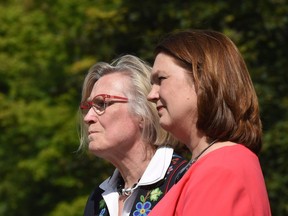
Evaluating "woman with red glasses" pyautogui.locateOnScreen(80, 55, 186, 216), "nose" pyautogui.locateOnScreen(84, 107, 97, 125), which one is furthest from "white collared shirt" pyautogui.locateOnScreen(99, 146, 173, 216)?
"nose" pyautogui.locateOnScreen(84, 107, 97, 125)

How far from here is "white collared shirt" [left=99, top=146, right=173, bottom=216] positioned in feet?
11.6

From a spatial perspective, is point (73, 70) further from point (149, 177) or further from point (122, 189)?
point (149, 177)

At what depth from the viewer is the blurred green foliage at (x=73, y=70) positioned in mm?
6895

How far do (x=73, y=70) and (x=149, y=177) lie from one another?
4730 millimetres

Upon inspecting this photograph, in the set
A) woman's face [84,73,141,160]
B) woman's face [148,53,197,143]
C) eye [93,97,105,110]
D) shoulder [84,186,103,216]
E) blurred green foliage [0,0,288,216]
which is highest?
woman's face [148,53,197,143]

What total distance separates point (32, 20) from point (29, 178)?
211cm

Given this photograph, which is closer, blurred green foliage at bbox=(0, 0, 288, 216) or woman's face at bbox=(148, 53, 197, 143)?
woman's face at bbox=(148, 53, 197, 143)

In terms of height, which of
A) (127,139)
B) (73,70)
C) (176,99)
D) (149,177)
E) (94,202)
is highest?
(176,99)

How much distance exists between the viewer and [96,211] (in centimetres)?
372

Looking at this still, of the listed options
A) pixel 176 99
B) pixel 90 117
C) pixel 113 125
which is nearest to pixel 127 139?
pixel 113 125

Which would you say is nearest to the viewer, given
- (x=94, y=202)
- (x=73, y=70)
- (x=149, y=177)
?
(x=149, y=177)

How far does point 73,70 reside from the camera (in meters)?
8.15

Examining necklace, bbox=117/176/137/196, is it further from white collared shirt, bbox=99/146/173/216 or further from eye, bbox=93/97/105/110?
eye, bbox=93/97/105/110

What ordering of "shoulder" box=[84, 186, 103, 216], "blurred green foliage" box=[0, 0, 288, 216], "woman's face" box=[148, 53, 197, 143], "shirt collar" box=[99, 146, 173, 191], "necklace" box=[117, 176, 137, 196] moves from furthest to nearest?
"blurred green foliage" box=[0, 0, 288, 216]
"shoulder" box=[84, 186, 103, 216]
"necklace" box=[117, 176, 137, 196]
"shirt collar" box=[99, 146, 173, 191]
"woman's face" box=[148, 53, 197, 143]
